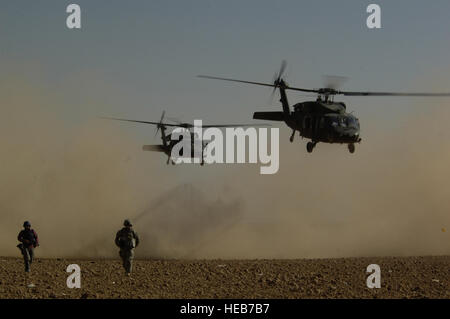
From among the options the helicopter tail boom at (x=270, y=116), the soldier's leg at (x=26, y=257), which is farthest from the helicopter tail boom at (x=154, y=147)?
the soldier's leg at (x=26, y=257)

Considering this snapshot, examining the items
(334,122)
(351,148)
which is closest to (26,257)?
(334,122)

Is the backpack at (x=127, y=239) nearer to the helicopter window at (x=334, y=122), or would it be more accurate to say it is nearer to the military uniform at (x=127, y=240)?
the military uniform at (x=127, y=240)

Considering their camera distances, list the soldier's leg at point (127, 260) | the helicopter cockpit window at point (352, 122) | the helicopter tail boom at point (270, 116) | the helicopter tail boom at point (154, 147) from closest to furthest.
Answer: the soldier's leg at point (127, 260) → the helicopter cockpit window at point (352, 122) → the helicopter tail boom at point (270, 116) → the helicopter tail boom at point (154, 147)

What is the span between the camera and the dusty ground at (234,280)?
2133 cm

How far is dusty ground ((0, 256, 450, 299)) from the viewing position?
70.0 ft

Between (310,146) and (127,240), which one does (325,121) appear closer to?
(310,146)

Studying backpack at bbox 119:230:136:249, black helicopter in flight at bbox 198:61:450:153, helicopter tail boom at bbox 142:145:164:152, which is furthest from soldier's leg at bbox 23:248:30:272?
helicopter tail boom at bbox 142:145:164:152

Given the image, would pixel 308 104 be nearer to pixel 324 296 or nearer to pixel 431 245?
pixel 324 296

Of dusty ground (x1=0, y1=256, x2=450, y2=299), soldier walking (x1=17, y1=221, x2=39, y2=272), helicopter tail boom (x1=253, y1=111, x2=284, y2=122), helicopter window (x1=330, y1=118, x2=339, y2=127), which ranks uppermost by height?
helicopter tail boom (x1=253, y1=111, x2=284, y2=122)

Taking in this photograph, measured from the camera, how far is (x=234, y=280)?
24219mm

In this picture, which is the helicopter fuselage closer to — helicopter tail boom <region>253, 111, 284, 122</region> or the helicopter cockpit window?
the helicopter cockpit window

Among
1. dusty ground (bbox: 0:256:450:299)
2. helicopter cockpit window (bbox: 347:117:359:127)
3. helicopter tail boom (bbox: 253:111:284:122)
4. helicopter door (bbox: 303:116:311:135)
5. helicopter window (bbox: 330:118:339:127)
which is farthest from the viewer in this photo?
helicopter tail boom (bbox: 253:111:284:122)
